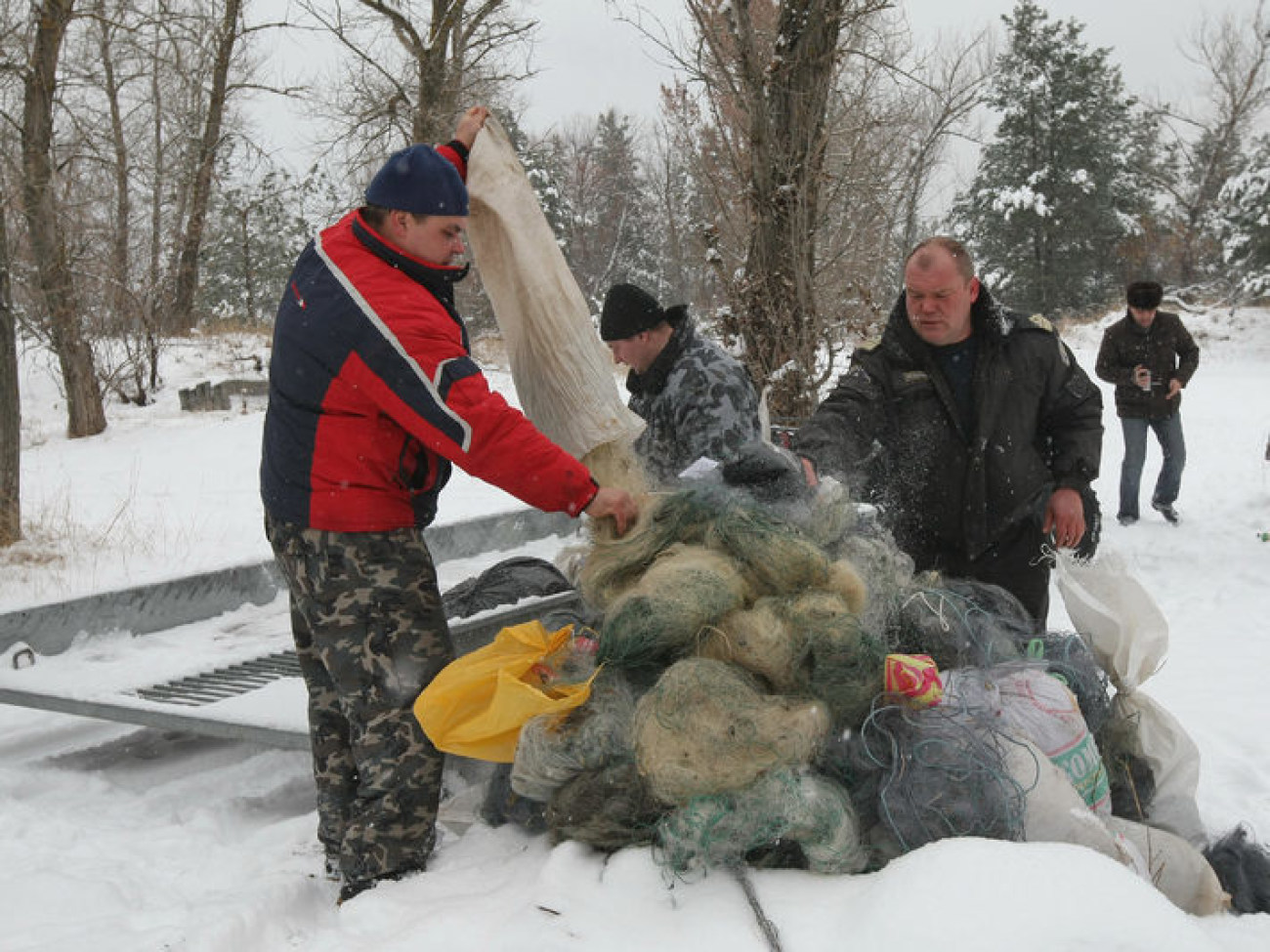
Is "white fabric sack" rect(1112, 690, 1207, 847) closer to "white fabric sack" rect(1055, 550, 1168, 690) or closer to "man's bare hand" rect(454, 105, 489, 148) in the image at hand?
"white fabric sack" rect(1055, 550, 1168, 690)

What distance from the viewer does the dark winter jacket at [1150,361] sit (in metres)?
7.94

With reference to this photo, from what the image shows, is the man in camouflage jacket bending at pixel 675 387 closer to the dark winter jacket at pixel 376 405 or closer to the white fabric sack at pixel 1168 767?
the dark winter jacket at pixel 376 405

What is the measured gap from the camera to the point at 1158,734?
2791 millimetres

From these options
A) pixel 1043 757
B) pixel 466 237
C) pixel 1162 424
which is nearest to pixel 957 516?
pixel 1043 757

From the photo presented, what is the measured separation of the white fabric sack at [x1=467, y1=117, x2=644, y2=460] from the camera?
326cm

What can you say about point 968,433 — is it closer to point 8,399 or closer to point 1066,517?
point 1066,517

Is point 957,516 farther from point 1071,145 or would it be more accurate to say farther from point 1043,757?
point 1071,145

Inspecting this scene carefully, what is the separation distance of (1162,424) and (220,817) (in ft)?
24.5

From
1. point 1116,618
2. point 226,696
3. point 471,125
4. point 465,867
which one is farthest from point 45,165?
point 1116,618

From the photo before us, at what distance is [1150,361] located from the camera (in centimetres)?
796

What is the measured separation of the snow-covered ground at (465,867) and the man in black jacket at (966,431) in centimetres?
106

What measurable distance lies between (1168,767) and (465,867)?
1.94m

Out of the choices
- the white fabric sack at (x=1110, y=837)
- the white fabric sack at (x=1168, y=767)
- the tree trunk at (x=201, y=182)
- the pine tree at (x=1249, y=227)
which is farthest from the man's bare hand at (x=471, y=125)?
the pine tree at (x=1249, y=227)

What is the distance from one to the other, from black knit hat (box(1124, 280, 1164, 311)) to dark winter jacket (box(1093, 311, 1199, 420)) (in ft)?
0.42
